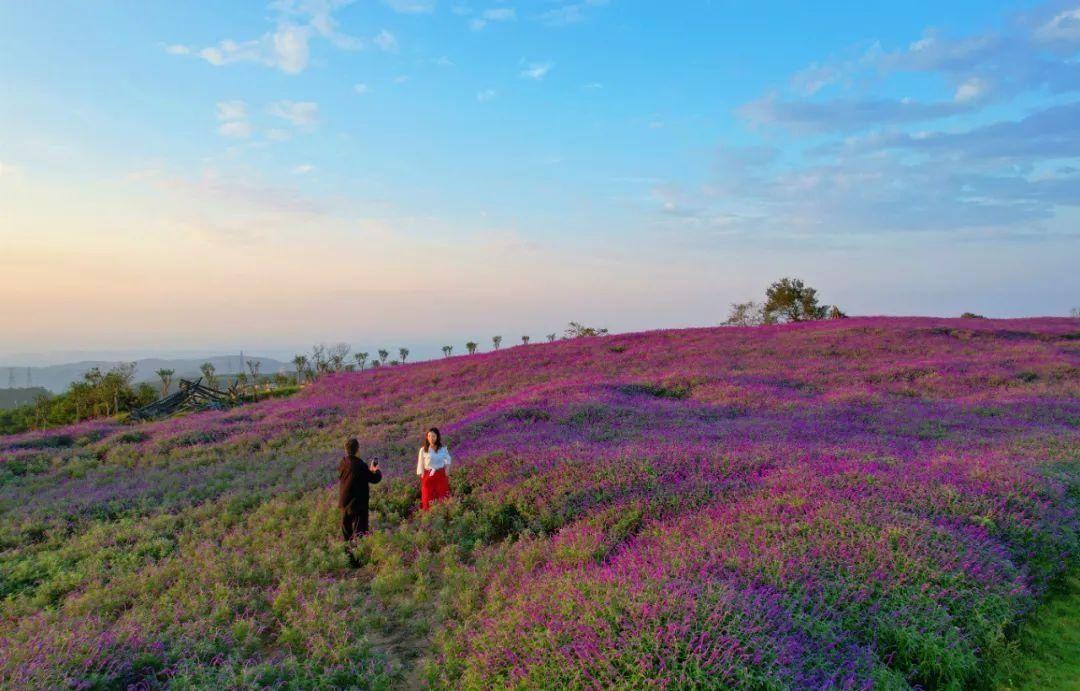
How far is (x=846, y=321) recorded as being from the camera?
40906 millimetres

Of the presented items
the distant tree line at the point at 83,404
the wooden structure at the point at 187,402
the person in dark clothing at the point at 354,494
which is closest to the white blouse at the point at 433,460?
the person in dark clothing at the point at 354,494

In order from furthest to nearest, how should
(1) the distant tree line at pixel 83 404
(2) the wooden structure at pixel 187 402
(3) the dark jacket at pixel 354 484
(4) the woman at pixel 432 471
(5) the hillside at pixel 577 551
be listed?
(1) the distant tree line at pixel 83 404 → (2) the wooden structure at pixel 187 402 → (4) the woman at pixel 432 471 → (3) the dark jacket at pixel 354 484 → (5) the hillside at pixel 577 551

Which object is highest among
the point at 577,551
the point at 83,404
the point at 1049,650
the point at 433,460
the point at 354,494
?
the point at 83,404

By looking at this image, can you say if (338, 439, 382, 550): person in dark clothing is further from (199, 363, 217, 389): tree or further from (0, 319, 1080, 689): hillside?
(199, 363, 217, 389): tree

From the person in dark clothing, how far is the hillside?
54cm

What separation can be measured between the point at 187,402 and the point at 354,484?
2839cm

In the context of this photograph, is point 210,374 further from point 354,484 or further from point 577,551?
point 577,551

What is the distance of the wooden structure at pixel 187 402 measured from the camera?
100ft

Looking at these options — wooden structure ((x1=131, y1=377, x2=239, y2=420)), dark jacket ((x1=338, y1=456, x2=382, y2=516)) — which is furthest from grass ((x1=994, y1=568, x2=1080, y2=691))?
wooden structure ((x1=131, y1=377, x2=239, y2=420))

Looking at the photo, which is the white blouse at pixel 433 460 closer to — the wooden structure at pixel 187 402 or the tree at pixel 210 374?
the wooden structure at pixel 187 402

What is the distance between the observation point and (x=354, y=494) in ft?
33.7

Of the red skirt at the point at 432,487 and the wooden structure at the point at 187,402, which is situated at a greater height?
the wooden structure at the point at 187,402

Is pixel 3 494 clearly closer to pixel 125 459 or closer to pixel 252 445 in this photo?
pixel 125 459

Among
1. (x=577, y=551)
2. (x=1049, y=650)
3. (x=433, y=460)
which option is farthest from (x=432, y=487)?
(x=1049, y=650)
